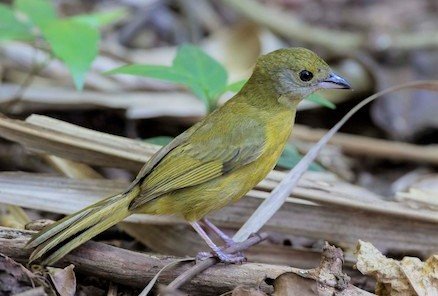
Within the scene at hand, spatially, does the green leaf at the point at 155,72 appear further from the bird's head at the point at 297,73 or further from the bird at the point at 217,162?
the bird's head at the point at 297,73

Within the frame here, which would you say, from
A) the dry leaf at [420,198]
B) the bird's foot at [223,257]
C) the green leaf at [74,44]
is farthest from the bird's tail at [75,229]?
the dry leaf at [420,198]

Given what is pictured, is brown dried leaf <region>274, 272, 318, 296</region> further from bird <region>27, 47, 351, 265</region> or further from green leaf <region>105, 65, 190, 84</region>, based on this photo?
green leaf <region>105, 65, 190, 84</region>

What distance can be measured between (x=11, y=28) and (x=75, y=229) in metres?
1.99

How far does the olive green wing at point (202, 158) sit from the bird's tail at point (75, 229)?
0.30ft

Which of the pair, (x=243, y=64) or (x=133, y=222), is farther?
(x=243, y=64)

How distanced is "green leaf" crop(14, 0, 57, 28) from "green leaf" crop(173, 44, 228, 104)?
0.94 metres

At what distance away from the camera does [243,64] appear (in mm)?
6805

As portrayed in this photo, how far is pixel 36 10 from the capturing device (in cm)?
505

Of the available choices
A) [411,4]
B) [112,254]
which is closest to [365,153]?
[112,254]

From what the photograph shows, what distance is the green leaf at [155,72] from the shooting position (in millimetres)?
4210

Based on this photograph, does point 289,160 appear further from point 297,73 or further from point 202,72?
point 202,72

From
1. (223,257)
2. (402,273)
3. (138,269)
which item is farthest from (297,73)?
(138,269)

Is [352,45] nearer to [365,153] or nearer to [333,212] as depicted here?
[365,153]

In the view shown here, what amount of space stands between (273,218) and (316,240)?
293 mm
